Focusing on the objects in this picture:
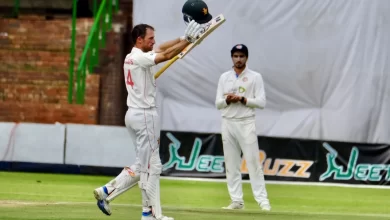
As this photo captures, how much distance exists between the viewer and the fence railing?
2048 centimetres

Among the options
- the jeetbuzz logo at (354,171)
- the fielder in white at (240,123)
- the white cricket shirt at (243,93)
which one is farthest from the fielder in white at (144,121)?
the jeetbuzz logo at (354,171)

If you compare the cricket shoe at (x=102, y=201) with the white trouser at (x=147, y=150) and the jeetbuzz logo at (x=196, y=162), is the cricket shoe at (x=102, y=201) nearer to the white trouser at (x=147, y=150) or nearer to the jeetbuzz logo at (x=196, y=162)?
the white trouser at (x=147, y=150)

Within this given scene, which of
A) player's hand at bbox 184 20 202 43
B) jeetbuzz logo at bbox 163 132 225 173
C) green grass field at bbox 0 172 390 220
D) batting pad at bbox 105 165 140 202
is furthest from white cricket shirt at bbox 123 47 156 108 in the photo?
jeetbuzz logo at bbox 163 132 225 173

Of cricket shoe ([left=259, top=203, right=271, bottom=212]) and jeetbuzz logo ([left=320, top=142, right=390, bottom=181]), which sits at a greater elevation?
cricket shoe ([left=259, top=203, right=271, bottom=212])

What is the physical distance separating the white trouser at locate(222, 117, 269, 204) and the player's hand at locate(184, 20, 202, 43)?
11.2 feet

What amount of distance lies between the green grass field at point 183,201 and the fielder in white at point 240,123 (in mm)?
409

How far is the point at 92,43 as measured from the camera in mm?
20875

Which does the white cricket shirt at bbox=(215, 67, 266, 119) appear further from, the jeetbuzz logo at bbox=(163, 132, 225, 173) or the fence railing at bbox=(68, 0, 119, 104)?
the fence railing at bbox=(68, 0, 119, 104)

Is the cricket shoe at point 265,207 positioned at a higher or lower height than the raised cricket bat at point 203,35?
lower

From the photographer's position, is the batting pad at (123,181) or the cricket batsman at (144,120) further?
the batting pad at (123,181)

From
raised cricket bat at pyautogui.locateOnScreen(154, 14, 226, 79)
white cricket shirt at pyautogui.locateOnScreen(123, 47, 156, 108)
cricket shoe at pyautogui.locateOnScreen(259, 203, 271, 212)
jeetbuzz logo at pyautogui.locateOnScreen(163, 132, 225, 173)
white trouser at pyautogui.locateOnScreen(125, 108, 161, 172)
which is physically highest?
raised cricket bat at pyautogui.locateOnScreen(154, 14, 226, 79)

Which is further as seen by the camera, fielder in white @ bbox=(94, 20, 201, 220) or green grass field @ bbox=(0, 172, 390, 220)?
green grass field @ bbox=(0, 172, 390, 220)

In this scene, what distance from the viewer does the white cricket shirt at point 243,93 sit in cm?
1282

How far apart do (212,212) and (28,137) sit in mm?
9179
